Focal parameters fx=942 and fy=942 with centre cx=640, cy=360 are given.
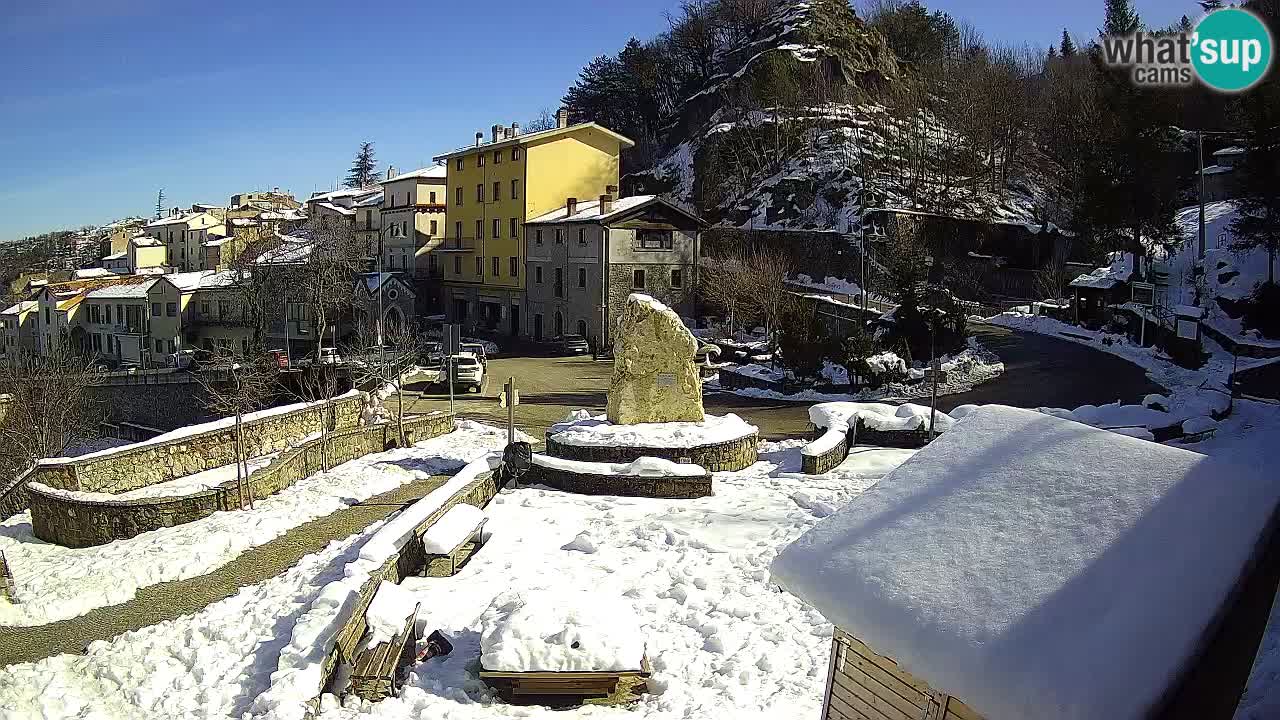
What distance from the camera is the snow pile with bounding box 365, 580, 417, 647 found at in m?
10.5

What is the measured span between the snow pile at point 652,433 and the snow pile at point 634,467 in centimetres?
102

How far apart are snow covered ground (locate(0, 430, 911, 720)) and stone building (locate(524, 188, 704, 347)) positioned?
1121 inches

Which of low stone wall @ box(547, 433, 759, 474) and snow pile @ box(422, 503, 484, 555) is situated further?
low stone wall @ box(547, 433, 759, 474)

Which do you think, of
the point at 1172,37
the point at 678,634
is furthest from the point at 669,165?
the point at 678,634

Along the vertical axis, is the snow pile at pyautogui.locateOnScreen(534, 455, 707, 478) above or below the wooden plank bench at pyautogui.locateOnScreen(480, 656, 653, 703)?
above

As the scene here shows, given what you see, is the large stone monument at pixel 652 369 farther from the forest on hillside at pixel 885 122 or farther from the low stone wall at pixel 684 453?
the forest on hillside at pixel 885 122

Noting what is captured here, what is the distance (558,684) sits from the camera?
9.42 metres

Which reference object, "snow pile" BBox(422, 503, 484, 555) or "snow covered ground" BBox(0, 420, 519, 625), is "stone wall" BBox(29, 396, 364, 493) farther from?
"snow pile" BBox(422, 503, 484, 555)

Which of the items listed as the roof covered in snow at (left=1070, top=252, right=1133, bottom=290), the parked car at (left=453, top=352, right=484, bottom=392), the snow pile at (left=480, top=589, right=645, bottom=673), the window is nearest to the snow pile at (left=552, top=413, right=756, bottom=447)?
the snow pile at (left=480, top=589, right=645, bottom=673)

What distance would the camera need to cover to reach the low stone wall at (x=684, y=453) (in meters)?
19.4

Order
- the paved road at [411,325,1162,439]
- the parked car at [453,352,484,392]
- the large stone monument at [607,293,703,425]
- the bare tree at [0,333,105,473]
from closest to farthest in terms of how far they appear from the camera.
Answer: the large stone monument at [607,293,703,425] < the paved road at [411,325,1162,439] < the bare tree at [0,333,105,473] < the parked car at [453,352,484,392]

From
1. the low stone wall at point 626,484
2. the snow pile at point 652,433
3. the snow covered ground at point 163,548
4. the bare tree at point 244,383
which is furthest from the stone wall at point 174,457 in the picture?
the low stone wall at point 626,484

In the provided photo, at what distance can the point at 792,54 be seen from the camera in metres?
64.5

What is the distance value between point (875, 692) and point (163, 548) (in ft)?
42.4
